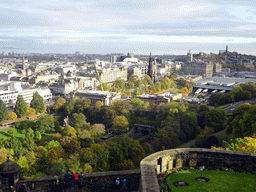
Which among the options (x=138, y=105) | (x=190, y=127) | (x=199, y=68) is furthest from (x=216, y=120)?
(x=199, y=68)

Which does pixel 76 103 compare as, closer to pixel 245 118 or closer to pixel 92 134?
pixel 92 134

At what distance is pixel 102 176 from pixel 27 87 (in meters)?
82.8

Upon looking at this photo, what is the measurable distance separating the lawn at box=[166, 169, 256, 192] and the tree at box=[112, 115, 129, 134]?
43104 millimetres

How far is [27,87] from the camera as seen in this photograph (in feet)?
289

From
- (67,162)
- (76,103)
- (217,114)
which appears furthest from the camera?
(76,103)

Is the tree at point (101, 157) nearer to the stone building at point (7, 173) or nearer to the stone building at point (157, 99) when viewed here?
the stone building at point (7, 173)

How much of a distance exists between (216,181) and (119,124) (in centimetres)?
4457

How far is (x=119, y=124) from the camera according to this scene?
179ft

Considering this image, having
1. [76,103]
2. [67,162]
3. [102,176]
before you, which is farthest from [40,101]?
[102,176]

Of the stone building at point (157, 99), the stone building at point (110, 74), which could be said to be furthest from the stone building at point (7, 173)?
the stone building at point (110, 74)

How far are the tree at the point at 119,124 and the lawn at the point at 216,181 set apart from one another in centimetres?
4310

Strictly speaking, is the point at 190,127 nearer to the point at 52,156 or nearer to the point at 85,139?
the point at 85,139

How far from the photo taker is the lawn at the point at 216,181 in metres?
9.88

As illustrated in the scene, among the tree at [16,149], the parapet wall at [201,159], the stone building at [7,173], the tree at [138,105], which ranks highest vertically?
the parapet wall at [201,159]
